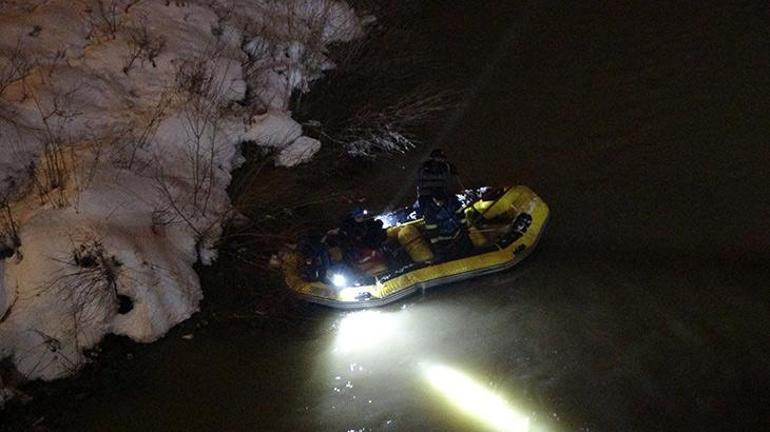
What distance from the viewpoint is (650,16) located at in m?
12.4

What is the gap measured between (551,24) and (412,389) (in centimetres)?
1001

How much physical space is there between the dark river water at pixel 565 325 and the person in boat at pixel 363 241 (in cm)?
56

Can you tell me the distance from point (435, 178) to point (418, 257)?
91 cm

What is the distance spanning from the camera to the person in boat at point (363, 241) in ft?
20.4

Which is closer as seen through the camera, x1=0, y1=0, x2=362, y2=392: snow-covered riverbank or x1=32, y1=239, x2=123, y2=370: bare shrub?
x1=32, y1=239, x2=123, y2=370: bare shrub

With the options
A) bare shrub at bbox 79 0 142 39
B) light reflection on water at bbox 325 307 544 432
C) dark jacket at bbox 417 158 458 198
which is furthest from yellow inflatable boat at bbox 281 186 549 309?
bare shrub at bbox 79 0 142 39

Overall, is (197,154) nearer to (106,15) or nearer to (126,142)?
(126,142)

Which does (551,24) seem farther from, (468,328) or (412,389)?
(412,389)

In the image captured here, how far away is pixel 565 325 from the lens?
5816mm

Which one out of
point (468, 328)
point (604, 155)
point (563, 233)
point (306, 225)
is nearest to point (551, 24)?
point (604, 155)

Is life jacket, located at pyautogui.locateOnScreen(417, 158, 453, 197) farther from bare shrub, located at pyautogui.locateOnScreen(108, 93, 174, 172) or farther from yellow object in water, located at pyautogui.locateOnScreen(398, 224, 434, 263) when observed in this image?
bare shrub, located at pyautogui.locateOnScreen(108, 93, 174, 172)

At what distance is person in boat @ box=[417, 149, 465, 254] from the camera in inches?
251

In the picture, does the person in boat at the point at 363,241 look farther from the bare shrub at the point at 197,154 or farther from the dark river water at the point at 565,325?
the bare shrub at the point at 197,154

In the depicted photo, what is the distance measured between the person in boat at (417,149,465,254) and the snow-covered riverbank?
2.44 meters
